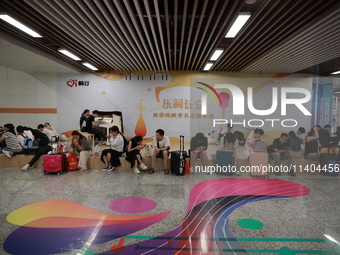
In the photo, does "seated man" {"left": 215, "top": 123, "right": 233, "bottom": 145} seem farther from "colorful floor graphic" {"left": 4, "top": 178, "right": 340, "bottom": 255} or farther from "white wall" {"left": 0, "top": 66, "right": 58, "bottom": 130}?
"white wall" {"left": 0, "top": 66, "right": 58, "bottom": 130}

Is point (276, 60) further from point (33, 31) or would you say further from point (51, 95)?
point (51, 95)

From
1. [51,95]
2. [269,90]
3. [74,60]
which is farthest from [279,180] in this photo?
[51,95]

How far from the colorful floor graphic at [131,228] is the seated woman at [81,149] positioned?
237cm

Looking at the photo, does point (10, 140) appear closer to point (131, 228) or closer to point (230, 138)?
point (131, 228)

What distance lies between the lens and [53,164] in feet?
21.2

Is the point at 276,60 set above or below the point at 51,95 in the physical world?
above

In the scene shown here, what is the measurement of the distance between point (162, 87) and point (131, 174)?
467 centimetres

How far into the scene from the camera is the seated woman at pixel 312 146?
6.87 meters

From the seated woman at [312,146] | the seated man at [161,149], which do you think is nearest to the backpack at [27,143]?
the seated man at [161,149]

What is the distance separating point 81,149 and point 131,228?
4.06m

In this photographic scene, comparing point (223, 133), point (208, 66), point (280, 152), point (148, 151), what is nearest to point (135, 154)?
point (148, 151)

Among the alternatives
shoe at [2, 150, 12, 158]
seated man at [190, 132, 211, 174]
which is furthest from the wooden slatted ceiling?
shoe at [2, 150, 12, 158]

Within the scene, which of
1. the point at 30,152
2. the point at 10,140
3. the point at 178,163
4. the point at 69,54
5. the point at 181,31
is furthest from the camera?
the point at 69,54

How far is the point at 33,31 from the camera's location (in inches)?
214
